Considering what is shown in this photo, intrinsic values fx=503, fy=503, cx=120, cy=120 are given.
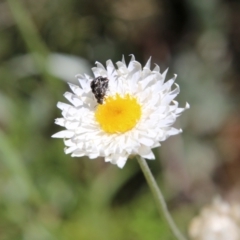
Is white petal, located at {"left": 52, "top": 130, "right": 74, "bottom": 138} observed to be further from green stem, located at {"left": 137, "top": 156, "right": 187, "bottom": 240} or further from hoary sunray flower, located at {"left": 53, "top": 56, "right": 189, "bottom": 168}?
green stem, located at {"left": 137, "top": 156, "right": 187, "bottom": 240}

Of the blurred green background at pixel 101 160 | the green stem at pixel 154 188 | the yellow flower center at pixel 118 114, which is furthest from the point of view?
the blurred green background at pixel 101 160

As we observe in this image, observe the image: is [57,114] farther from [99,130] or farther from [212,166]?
[99,130]

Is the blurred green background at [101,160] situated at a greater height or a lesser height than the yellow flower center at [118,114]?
greater

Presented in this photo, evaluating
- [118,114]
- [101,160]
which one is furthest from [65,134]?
[101,160]

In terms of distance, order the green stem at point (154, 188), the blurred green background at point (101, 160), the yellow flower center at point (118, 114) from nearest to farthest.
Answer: the green stem at point (154, 188)
the yellow flower center at point (118, 114)
the blurred green background at point (101, 160)

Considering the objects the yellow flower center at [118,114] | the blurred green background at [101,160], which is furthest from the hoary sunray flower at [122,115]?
the blurred green background at [101,160]

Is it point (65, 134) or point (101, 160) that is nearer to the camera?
point (65, 134)

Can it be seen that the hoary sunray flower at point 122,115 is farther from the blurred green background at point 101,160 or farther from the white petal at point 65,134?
the blurred green background at point 101,160

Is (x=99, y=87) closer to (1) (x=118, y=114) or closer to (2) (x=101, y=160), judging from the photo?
(1) (x=118, y=114)
